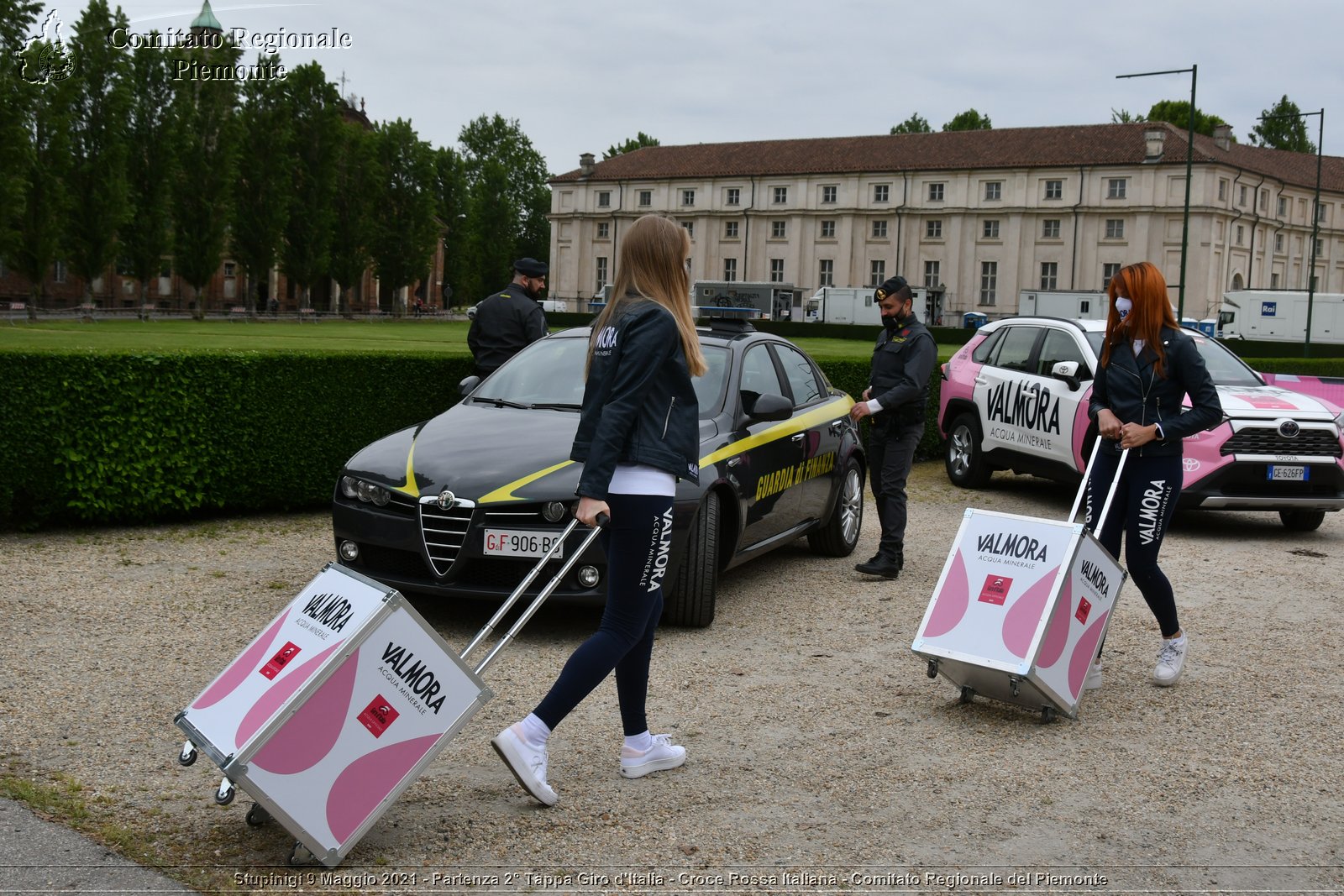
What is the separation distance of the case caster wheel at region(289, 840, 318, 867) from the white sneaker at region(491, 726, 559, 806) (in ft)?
2.18

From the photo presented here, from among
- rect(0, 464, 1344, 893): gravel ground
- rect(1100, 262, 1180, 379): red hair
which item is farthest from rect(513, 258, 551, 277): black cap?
rect(1100, 262, 1180, 379): red hair

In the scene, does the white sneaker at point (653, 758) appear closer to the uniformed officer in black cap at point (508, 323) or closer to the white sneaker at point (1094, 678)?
the white sneaker at point (1094, 678)

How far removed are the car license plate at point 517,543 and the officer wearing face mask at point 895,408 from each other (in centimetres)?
288

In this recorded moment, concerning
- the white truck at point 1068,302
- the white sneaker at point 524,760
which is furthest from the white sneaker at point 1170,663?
the white truck at point 1068,302


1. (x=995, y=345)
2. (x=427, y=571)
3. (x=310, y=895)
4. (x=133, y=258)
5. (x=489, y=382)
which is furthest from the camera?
(x=133, y=258)

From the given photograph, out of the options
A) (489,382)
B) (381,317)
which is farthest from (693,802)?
(381,317)

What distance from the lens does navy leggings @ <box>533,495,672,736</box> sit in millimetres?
4133

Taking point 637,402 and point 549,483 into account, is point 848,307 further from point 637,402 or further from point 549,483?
point 637,402

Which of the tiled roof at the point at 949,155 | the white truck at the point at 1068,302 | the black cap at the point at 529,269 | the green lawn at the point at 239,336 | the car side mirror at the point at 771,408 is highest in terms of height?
the tiled roof at the point at 949,155

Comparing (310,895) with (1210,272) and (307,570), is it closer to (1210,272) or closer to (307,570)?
(307,570)

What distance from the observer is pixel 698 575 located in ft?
22.2

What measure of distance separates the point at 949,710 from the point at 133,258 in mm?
59286

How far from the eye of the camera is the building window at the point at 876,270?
3629 inches

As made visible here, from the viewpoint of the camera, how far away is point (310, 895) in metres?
3.48
